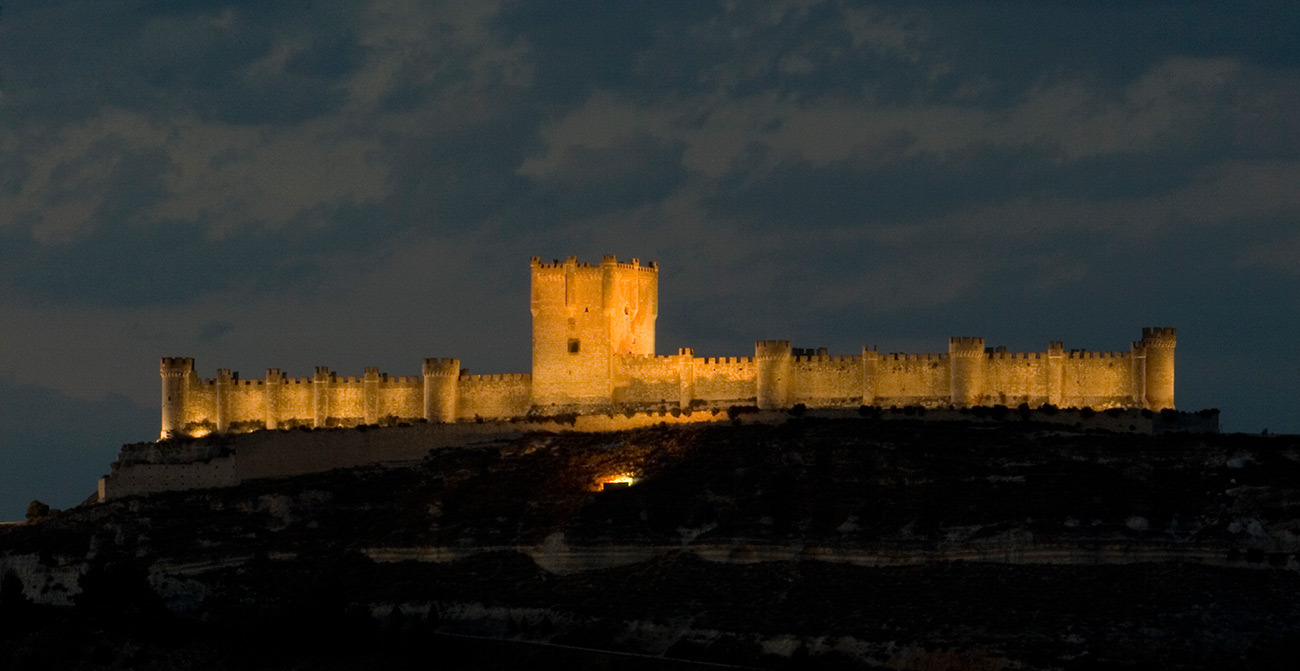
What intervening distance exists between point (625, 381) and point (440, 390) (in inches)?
255

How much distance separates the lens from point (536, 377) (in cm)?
8450

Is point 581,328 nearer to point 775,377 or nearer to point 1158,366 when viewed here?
point 775,377

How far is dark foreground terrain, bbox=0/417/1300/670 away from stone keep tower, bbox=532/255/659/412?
12.1 ft

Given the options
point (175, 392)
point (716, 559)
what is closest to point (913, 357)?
point (716, 559)

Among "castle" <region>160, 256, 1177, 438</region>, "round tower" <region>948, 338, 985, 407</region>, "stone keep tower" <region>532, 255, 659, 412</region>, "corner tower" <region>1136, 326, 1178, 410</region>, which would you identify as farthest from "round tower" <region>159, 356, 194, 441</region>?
"corner tower" <region>1136, 326, 1178, 410</region>

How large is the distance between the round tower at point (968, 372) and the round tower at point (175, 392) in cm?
2769

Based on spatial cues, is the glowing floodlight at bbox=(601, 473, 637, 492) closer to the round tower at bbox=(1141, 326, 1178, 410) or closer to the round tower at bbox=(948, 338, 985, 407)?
the round tower at bbox=(948, 338, 985, 407)

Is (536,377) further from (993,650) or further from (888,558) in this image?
(993,650)

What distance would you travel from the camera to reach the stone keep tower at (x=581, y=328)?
274ft

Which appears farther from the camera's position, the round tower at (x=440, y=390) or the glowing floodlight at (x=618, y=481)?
the round tower at (x=440, y=390)

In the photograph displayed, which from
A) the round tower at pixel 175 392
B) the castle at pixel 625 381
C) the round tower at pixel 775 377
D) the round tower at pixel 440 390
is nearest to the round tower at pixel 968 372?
the castle at pixel 625 381

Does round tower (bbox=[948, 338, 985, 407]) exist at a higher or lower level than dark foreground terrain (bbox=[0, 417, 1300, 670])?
higher

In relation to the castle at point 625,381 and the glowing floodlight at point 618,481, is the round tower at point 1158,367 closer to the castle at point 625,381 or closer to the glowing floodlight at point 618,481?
the castle at point 625,381

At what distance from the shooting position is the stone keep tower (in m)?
83.6
